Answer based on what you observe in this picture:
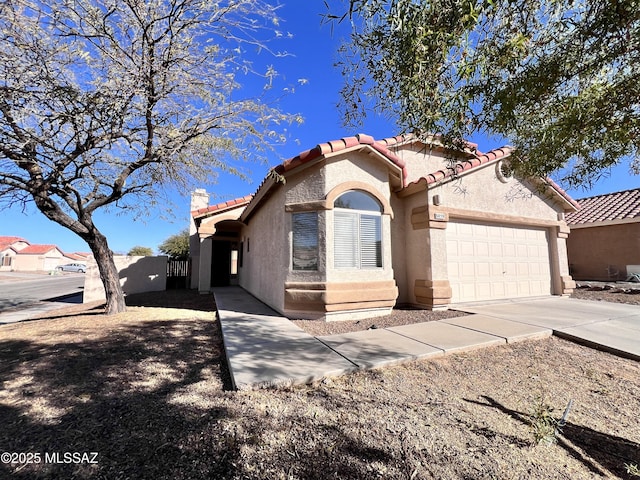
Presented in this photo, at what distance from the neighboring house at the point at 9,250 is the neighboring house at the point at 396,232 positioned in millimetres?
66965

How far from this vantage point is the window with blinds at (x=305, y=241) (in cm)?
716

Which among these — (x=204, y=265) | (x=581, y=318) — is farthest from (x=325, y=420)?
(x=204, y=265)

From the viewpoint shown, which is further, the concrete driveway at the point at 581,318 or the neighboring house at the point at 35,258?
the neighboring house at the point at 35,258

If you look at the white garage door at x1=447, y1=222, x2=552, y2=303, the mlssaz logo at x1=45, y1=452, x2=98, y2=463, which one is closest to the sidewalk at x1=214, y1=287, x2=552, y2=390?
the mlssaz logo at x1=45, y1=452, x2=98, y2=463

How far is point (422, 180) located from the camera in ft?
27.8

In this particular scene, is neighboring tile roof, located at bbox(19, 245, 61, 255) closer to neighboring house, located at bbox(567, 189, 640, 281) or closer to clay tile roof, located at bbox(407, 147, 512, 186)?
clay tile roof, located at bbox(407, 147, 512, 186)

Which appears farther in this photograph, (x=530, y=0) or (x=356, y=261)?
(x=356, y=261)

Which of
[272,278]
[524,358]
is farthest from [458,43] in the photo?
[272,278]

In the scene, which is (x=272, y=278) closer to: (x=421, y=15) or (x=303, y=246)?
(x=303, y=246)

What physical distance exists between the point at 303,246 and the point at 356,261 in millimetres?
1406

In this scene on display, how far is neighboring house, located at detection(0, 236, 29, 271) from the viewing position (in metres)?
52.3

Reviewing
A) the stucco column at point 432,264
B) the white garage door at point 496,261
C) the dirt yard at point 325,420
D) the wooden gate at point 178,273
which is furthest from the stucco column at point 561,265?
the wooden gate at point 178,273

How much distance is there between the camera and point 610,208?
15.4 meters

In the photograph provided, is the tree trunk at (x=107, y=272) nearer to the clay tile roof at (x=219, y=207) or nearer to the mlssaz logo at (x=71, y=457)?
the clay tile roof at (x=219, y=207)
